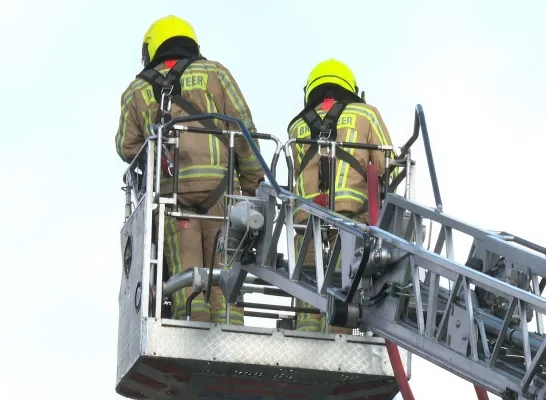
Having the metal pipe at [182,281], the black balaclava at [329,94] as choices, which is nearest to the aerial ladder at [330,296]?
the metal pipe at [182,281]

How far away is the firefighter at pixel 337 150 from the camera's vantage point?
12.2 m

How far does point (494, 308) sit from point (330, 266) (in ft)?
4.13

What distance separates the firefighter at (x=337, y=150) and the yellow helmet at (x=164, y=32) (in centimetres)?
109

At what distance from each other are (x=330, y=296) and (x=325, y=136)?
8.47ft

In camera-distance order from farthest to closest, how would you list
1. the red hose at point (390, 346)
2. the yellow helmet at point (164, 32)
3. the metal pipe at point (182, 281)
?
the yellow helmet at point (164, 32) < the metal pipe at point (182, 281) < the red hose at point (390, 346)

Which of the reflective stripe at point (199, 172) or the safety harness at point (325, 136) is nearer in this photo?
the reflective stripe at point (199, 172)

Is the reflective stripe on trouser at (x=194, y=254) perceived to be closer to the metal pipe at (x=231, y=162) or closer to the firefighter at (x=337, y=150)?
the metal pipe at (x=231, y=162)

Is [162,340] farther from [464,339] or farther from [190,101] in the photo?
[464,339]

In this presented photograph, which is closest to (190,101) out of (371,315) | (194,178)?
(194,178)

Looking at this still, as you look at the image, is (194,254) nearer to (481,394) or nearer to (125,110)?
(125,110)

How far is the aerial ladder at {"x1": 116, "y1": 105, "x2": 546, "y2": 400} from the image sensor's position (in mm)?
8992

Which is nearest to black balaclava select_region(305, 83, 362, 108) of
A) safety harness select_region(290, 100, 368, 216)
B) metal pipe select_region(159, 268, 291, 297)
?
safety harness select_region(290, 100, 368, 216)

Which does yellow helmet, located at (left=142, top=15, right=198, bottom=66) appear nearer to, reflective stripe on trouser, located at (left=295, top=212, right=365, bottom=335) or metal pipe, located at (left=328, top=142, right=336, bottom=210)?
metal pipe, located at (left=328, top=142, right=336, bottom=210)

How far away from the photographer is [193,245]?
12.0 m
